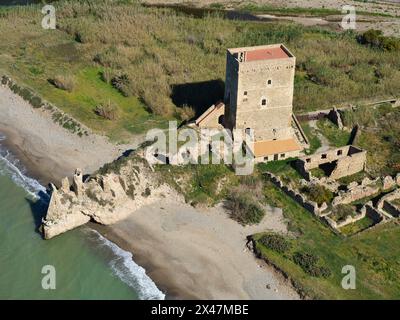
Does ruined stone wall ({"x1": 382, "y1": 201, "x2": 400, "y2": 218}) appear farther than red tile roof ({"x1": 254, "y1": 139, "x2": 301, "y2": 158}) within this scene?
No

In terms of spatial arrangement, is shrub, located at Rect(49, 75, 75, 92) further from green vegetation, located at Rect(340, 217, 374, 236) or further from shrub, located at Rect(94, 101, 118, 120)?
green vegetation, located at Rect(340, 217, 374, 236)

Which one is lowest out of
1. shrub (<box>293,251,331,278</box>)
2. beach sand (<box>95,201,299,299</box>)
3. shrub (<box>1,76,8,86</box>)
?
beach sand (<box>95,201,299,299</box>)

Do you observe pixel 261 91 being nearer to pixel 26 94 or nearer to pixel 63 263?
pixel 63 263

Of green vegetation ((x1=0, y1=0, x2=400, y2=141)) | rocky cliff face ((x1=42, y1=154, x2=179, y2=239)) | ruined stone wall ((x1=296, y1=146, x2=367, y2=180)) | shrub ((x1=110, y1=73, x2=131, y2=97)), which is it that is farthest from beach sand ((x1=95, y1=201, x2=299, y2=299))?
shrub ((x1=110, y1=73, x2=131, y2=97))

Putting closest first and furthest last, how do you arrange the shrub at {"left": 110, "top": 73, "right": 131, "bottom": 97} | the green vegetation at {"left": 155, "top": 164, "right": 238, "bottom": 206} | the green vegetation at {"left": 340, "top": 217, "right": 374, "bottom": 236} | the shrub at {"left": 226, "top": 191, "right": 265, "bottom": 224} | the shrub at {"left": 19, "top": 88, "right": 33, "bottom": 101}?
the green vegetation at {"left": 340, "top": 217, "right": 374, "bottom": 236}
the shrub at {"left": 226, "top": 191, "right": 265, "bottom": 224}
the green vegetation at {"left": 155, "top": 164, "right": 238, "bottom": 206}
the shrub at {"left": 19, "top": 88, "right": 33, "bottom": 101}
the shrub at {"left": 110, "top": 73, "right": 131, "bottom": 97}

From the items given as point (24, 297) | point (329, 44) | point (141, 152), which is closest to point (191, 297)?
Answer: point (24, 297)

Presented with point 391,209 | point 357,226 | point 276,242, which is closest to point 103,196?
point 276,242
